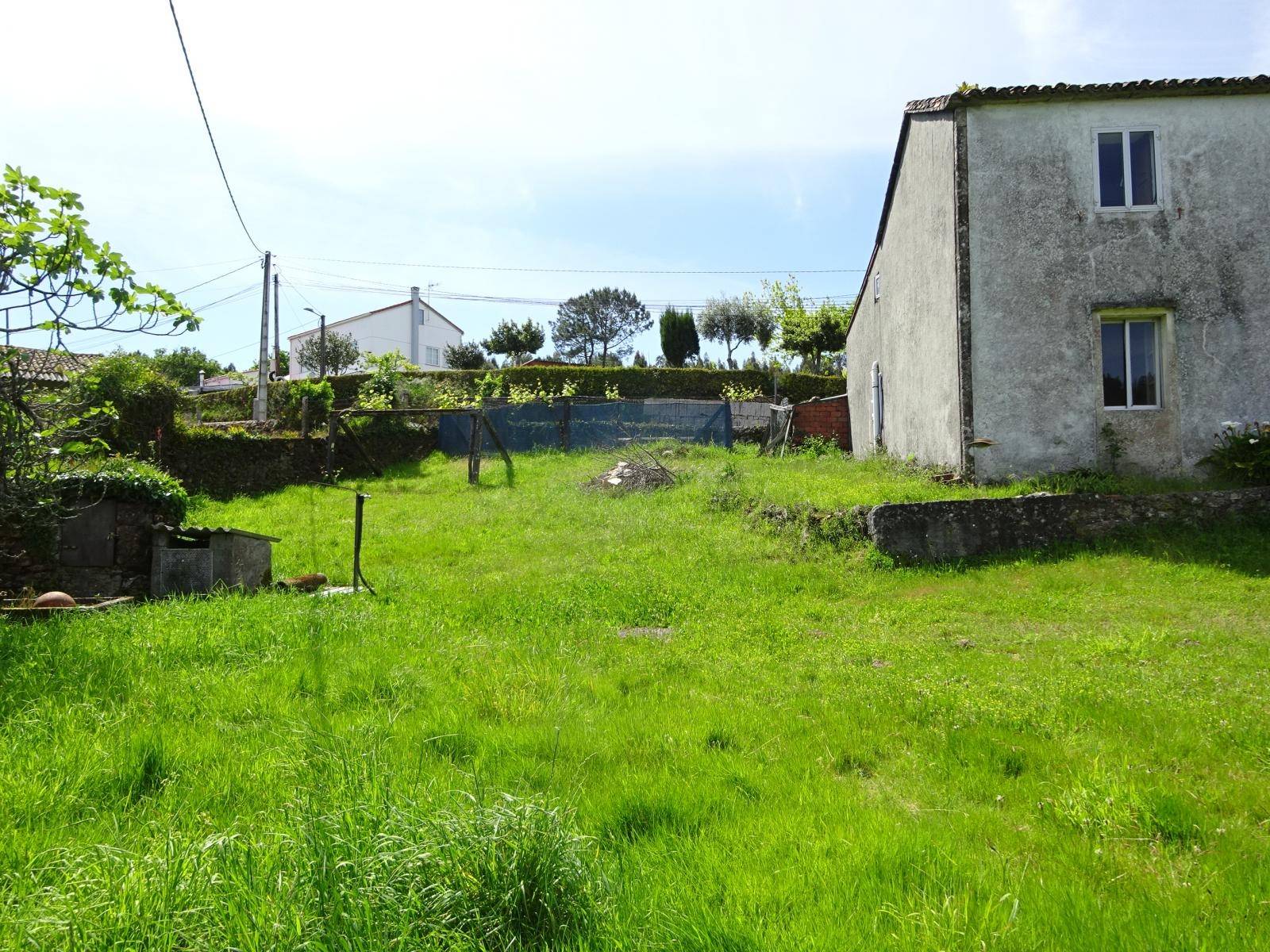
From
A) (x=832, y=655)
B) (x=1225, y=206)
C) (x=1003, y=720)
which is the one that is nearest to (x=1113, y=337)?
(x=1225, y=206)

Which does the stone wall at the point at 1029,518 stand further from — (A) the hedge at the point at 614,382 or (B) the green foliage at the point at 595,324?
(B) the green foliage at the point at 595,324

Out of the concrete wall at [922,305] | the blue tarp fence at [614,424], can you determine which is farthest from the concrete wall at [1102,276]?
the blue tarp fence at [614,424]

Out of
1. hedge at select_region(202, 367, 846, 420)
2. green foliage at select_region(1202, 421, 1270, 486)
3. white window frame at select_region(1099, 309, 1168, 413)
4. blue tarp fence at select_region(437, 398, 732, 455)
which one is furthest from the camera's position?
hedge at select_region(202, 367, 846, 420)

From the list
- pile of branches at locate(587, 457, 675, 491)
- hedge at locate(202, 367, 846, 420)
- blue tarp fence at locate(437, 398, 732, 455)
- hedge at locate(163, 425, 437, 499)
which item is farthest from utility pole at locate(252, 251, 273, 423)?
pile of branches at locate(587, 457, 675, 491)

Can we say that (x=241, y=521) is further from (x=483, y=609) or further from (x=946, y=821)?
(x=946, y=821)

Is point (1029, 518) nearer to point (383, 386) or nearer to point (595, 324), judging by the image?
point (383, 386)

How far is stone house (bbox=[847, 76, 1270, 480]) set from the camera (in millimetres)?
12320

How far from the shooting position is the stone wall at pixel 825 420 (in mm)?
23812

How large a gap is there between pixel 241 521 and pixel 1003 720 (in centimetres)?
1489

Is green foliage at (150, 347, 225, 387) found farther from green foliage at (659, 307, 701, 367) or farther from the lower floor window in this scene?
the lower floor window

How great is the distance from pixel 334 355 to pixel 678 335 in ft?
70.9

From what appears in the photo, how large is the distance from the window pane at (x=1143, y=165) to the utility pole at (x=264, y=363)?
81.3ft

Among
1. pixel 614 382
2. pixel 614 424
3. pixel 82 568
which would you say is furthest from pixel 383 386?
pixel 82 568

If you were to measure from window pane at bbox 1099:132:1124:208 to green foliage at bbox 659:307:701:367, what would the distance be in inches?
1385
